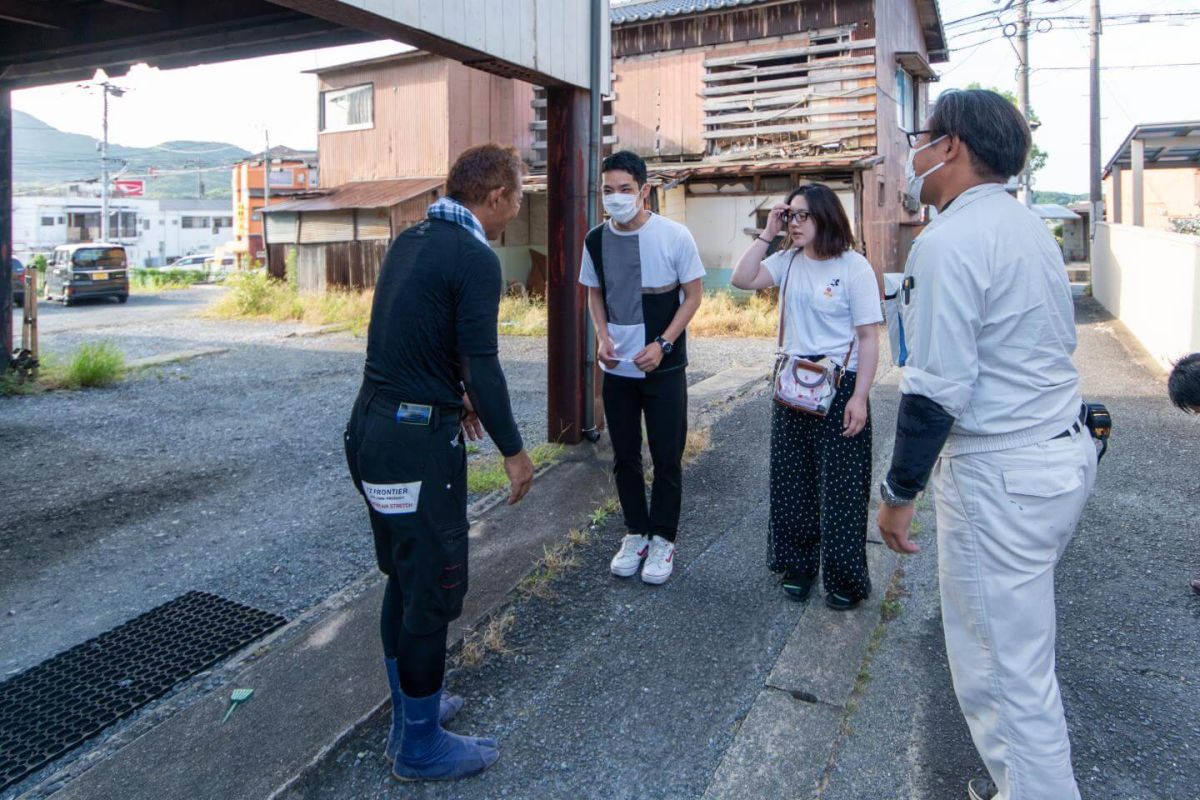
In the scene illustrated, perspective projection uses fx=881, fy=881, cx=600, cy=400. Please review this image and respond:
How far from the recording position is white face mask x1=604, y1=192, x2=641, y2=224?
389 centimetres

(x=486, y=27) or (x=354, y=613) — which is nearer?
(x=354, y=613)

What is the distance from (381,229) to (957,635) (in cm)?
1867

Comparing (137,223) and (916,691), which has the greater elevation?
(137,223)

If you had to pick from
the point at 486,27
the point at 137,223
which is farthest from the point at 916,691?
the point at 137,223

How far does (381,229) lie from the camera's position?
1952cm

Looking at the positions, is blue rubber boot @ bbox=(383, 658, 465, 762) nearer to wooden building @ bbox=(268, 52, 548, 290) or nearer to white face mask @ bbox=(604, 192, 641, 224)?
white face mask @ bbox=(604, 192, 641, 224)

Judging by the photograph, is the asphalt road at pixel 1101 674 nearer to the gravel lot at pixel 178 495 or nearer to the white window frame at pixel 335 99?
the gravel lot at pixel 178 495

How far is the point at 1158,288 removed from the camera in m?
10.8

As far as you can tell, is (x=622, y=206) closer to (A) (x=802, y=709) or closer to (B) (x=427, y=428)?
(B) (x=427, y=428)

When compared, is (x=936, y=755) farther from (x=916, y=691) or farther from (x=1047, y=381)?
(x=1047, y=381)

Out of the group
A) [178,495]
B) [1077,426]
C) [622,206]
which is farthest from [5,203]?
[1077,426]

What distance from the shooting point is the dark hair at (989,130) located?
88.2 inches

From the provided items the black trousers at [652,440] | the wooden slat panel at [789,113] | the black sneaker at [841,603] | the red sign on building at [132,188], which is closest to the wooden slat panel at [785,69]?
the wooden slat panel at [789,113]

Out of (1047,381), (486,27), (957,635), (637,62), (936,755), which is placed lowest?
(936,755)
